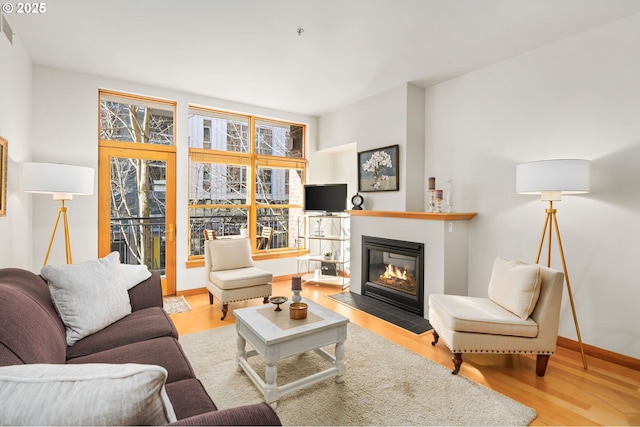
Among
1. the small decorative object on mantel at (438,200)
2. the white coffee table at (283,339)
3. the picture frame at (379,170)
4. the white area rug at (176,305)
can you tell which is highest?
the picture frame at (379,170)

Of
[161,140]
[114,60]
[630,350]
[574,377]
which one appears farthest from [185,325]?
[630,350]

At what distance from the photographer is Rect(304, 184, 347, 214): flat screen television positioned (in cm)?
488

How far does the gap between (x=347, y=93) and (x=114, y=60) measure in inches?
110

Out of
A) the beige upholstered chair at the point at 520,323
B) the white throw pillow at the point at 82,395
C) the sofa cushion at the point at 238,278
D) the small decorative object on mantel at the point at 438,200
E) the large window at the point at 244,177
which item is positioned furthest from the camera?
the large window at the point at 244,177

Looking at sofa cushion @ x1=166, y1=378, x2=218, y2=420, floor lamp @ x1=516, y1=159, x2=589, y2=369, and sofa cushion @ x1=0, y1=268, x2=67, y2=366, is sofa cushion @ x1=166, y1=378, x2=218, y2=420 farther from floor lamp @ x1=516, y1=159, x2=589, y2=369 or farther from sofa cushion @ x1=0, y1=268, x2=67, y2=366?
floor lamp @ x1=516, y1=159, x2=589, y2=369

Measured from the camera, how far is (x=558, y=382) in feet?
7.67

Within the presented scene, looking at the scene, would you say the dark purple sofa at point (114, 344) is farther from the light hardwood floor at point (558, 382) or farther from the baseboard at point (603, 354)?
the baseboard at point (603, 354)

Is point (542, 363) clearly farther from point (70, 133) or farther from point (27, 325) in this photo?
point (70, 133)

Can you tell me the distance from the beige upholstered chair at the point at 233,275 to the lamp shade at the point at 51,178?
150 centimetres

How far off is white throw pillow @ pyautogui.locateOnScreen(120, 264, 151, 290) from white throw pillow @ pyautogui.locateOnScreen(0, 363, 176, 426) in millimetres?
1838

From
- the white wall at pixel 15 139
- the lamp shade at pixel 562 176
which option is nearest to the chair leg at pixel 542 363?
the lamp shade at pixel 562 176

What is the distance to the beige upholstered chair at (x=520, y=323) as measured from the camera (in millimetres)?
2334

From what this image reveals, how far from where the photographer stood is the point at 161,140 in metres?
4.34

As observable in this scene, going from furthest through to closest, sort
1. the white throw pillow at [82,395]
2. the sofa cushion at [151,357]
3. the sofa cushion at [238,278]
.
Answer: the sofa cushion at [238,278]
the sofa cushion at [151,357]
the white throw pillow at [82,395]
